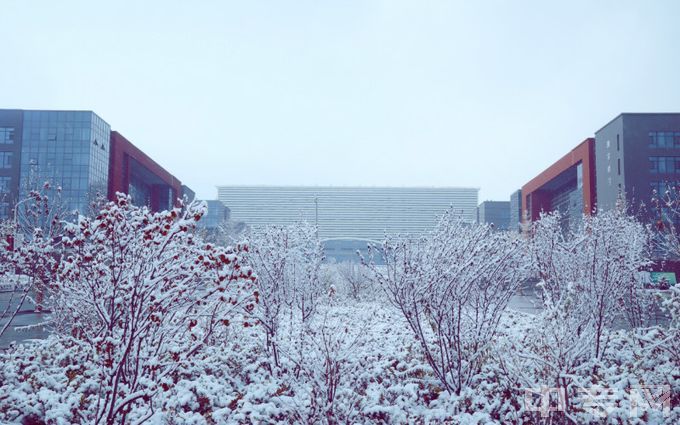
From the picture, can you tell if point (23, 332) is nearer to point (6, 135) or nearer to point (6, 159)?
point (6, 159)

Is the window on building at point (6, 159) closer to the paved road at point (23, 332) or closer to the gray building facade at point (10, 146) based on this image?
the gray building facade at point (10, 146)

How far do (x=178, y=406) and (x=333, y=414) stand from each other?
7.47ft

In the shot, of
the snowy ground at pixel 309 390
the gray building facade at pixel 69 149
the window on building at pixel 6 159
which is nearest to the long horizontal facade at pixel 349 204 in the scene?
the gray building facade at pixel 69 149

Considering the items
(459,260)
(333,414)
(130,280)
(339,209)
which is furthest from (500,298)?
(339,209)

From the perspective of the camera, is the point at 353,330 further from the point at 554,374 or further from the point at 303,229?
the point at 554,374

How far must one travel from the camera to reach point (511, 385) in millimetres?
6422

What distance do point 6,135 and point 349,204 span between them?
115 meters

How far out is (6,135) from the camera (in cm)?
5306

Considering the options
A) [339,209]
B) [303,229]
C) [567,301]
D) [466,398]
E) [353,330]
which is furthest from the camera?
[339,209]

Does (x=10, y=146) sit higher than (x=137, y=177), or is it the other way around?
(x=10, y=146)

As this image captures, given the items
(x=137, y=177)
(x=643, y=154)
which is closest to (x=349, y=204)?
(x=137, y=177)

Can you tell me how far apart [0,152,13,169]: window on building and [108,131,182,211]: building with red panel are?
12090mm

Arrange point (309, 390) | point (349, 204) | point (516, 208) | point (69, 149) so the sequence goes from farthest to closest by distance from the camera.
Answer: point (349, 204) < point (516, 208) < point (69, 149) < point (309, 390)

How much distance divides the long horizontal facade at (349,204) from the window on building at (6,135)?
10433cm
